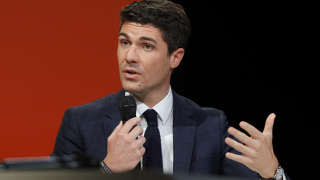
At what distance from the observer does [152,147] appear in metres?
1.72

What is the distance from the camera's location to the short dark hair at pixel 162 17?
1732 mm

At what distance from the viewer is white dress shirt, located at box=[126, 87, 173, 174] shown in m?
1.74

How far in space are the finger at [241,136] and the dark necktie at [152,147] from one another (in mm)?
313

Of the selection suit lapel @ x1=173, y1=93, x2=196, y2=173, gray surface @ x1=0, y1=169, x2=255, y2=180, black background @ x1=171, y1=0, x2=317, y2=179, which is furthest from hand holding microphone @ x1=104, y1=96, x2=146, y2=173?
black background @ x1=171, y1=0, x2=317, y2=179

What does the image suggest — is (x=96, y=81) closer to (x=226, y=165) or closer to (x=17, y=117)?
Result: (x=17, y=117)

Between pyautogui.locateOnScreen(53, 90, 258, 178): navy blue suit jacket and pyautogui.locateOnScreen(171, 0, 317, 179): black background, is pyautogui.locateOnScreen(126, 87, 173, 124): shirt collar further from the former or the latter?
pyautogui.locateOnScreen(171, 0, 317, 179): black background

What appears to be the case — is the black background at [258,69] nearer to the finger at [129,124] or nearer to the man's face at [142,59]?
the man's face at [142,59]

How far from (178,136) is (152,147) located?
0.11 meters

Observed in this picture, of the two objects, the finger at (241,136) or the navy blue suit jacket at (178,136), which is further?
the navy blue suit jacket at (178,136)

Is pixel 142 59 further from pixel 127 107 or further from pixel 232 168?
pixel 232 168

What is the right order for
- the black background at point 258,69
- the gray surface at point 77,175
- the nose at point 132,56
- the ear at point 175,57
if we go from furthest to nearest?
1. the black background at point 258,69
2. the ear at point 175,57
3. the nose at point 132,56
4. the gray surface at point 77,175

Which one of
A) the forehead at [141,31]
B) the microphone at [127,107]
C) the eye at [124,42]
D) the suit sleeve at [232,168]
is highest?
the forehead at [141,31]

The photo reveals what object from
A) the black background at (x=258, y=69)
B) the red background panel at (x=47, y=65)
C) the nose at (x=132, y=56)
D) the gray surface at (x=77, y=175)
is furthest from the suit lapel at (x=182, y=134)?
the gray surface at (x=77, y=175)

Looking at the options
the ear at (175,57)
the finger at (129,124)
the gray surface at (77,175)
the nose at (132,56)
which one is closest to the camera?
the gray surface at (77,175)
